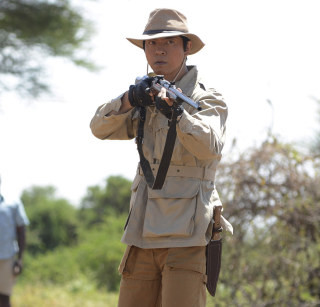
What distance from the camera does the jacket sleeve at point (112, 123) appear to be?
317 centimetres

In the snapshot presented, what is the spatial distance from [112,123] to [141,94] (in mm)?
247

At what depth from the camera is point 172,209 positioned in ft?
10.0

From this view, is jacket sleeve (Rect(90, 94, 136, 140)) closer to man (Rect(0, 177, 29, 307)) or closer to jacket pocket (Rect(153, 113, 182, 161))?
jacket pocket (Rect(153, 113, 182, 161))

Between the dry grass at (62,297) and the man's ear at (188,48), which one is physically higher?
the man's ear at (188,48)

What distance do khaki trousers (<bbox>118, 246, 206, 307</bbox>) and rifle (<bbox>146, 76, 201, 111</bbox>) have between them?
670 mm

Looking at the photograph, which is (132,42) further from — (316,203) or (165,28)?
(316,203)

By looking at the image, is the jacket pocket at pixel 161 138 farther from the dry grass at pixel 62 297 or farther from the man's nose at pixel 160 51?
the dry grass at pixel 62 297

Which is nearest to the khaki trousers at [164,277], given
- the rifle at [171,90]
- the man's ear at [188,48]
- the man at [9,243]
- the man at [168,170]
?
the man at [168,170]

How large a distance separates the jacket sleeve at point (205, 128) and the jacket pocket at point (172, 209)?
18 cm

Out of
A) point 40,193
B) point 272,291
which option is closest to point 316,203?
point 272,291

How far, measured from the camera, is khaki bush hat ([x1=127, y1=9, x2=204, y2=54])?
319 centimetres

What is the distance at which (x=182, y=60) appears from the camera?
329 cm

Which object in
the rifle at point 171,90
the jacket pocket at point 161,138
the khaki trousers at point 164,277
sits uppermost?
the rifle at point 171,90

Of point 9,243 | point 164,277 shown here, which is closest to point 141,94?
point 164,277
